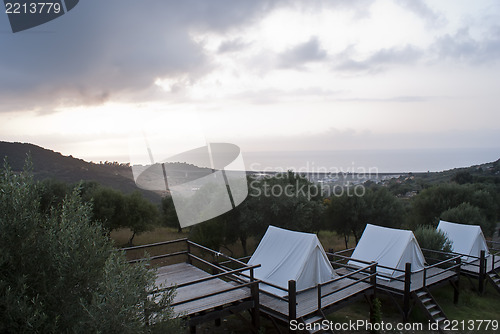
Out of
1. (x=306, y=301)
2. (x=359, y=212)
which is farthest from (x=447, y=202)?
(x=306, y=301)

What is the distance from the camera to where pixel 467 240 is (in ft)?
43.4

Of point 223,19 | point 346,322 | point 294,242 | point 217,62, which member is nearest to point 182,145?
point 217,62

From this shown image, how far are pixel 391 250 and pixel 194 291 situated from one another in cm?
702

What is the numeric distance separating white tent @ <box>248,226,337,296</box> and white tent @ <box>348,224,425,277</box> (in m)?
2.51

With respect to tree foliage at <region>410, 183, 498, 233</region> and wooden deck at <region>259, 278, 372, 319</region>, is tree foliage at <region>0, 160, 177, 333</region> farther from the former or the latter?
tree foliage at <region>410, 183, 498, 233</region>

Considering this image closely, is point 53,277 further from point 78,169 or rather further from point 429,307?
point 78,169

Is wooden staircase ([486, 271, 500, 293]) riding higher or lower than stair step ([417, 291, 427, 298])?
lower

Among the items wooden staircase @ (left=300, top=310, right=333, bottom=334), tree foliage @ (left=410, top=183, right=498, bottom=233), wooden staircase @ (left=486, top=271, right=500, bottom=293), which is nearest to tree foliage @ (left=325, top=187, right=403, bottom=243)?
tree foliage @ (left=410, top=183, right=498, bottom=233)

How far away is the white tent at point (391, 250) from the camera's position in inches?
414

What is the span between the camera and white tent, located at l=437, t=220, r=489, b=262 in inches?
514

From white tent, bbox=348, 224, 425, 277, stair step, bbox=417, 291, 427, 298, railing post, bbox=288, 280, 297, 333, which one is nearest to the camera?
railing post, bbox=288, 280, 297, 333

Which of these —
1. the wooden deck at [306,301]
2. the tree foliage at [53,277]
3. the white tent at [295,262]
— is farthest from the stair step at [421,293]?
the tree foliage at [53,277]

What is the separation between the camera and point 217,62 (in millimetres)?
16188

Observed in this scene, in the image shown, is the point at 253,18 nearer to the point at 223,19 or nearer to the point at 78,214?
the point at 223,19
